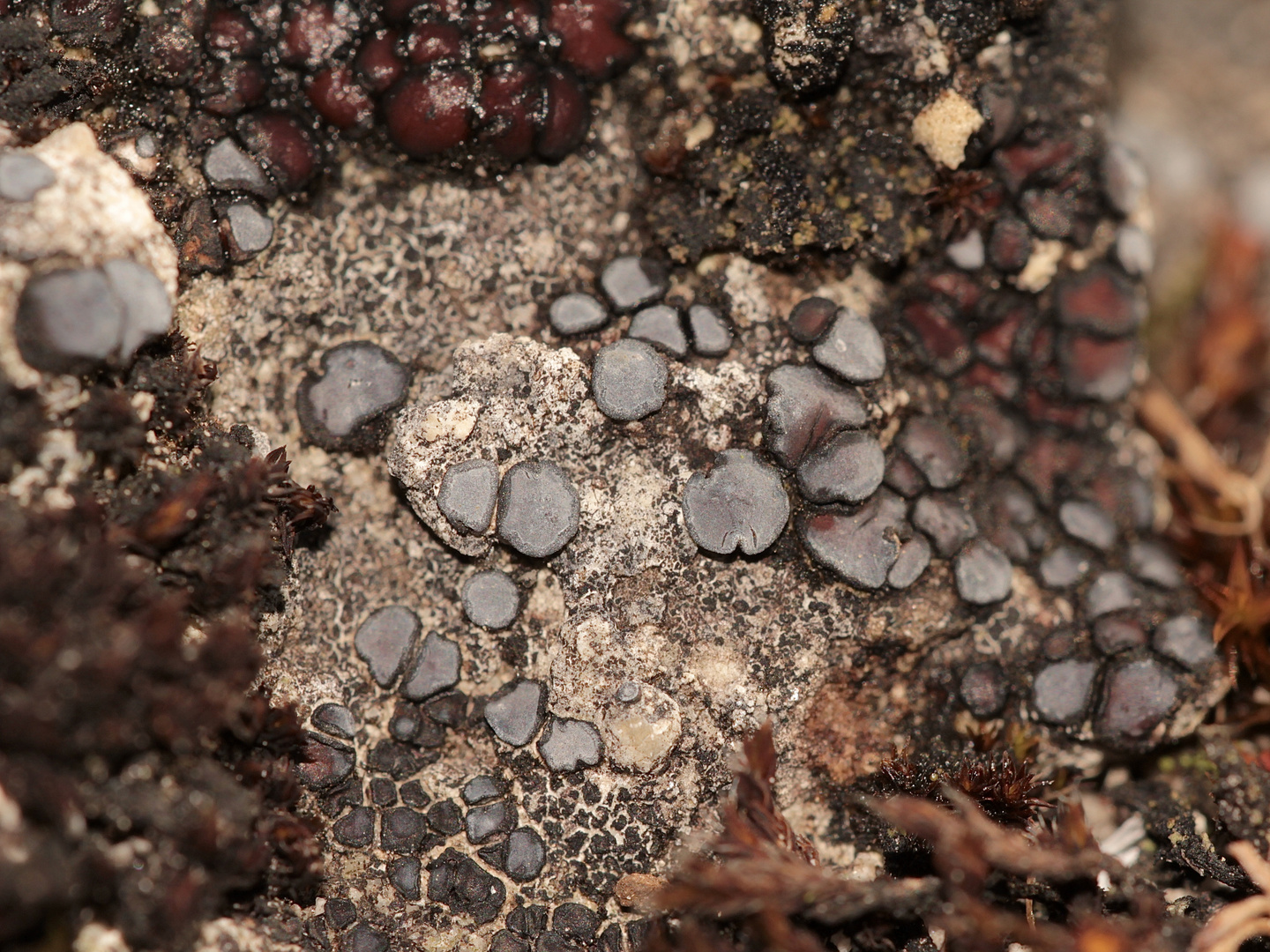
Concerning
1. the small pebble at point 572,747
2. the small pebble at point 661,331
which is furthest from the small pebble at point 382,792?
the small pebble at point 661,331

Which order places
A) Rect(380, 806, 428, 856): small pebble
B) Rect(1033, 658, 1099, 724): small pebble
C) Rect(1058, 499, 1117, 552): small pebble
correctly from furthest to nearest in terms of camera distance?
Rect(1058, 499, 1117, 552): small pebble → Rect(1033, 658, 1099, 724): small pebble → Rect(380, 806, 428, 856): small pebble

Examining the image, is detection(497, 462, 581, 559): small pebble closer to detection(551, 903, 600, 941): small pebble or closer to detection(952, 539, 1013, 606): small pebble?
detection(551, 903, 600, 941): small pebble

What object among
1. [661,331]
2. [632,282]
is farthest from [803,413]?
[632,282]

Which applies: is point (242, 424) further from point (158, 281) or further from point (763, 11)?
point (763, 11)

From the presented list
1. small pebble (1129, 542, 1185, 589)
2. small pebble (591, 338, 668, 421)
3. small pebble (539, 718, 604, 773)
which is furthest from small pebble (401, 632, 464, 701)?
small pebble (1129, 542, 1185, 589)

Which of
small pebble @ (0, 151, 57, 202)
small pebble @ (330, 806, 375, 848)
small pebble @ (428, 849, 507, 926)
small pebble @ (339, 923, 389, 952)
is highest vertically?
small pebble @ (0, 151, 57, 202)

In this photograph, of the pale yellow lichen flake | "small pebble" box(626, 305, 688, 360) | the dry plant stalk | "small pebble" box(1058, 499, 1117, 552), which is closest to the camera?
the dry plant stalk

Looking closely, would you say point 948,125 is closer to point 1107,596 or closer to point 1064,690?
point 1107,596
